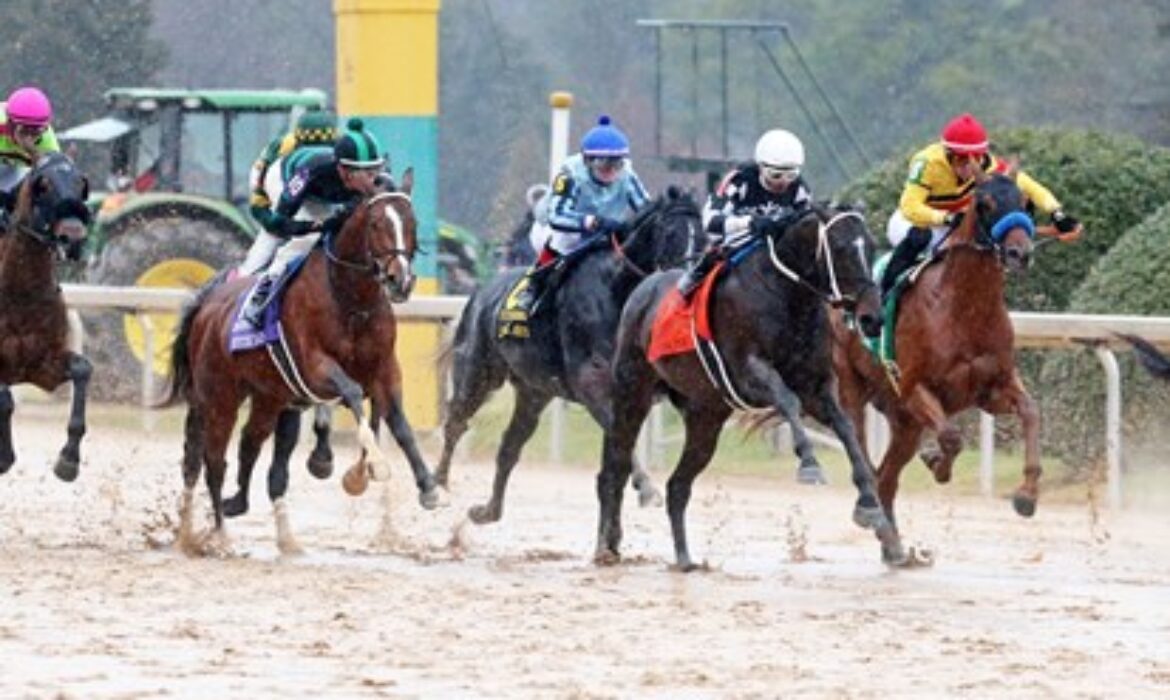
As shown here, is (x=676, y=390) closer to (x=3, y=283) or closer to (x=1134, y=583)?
(x=1134, y=583)

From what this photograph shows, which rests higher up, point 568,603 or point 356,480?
point 356,480

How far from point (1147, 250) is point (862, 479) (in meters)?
5.44

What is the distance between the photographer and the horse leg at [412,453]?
14.1 meters

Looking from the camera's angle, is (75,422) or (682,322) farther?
(75,422)

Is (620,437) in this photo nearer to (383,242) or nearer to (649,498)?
(649,498)

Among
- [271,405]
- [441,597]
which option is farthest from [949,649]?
[271,405]

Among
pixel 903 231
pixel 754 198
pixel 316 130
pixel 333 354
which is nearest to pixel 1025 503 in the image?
pixel 754 198

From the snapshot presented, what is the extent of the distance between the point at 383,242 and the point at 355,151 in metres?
0.59

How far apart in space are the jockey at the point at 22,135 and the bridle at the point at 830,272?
367cm

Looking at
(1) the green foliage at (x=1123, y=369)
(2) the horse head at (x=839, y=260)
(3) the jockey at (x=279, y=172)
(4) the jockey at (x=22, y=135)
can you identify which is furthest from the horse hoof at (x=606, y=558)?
(1) the green foliage at (x=1123, y=369)

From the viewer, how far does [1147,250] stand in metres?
18.8

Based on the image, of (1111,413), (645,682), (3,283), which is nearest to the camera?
(645,682)

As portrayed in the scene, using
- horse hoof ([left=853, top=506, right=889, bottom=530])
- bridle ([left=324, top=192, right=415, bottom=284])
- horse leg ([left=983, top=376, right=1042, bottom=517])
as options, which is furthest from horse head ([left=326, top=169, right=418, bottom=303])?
horse leg ([left=983, top=376, right=1042, bottom=517])

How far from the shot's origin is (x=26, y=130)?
51.4 ft
